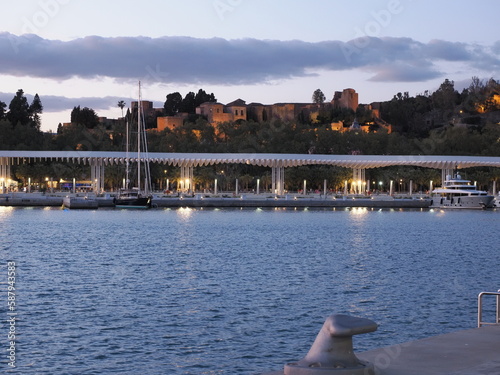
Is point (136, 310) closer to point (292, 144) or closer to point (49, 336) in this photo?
point (49, 336)

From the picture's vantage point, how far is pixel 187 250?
49.3 metres

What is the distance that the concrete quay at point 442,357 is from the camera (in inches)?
475

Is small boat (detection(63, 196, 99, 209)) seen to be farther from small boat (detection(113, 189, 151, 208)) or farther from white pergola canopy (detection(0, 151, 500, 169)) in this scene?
white pergola canopy (detection(0, 151, 500, 169))

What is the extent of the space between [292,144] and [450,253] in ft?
306

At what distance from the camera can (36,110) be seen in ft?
573

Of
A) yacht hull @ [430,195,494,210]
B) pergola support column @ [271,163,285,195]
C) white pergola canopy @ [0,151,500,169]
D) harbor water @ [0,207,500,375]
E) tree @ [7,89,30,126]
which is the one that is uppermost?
tree @ [7,89,30,126]

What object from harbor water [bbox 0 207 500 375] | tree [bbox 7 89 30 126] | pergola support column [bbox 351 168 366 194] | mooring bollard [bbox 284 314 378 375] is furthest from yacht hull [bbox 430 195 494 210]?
tree [bbox 7 89 30 126]

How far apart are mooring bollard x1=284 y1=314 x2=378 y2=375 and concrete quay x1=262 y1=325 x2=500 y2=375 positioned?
213mm

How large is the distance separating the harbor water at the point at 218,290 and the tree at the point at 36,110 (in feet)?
360

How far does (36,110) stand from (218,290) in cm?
15058

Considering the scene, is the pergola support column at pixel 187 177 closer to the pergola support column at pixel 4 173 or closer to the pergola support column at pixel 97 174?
the pergola support column at pixel 97 174

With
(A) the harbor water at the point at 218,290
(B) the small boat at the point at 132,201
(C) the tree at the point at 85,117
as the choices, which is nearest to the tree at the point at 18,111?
(C) the tree at the point at 85,117

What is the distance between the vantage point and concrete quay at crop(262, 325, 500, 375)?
12067 mm

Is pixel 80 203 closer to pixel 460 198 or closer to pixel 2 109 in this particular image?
pixel 460 198
